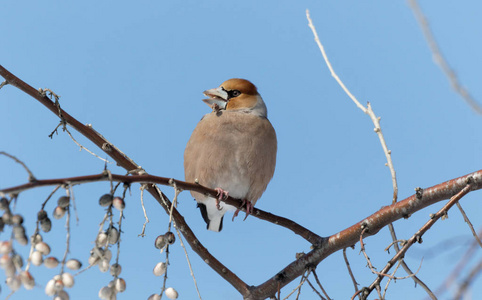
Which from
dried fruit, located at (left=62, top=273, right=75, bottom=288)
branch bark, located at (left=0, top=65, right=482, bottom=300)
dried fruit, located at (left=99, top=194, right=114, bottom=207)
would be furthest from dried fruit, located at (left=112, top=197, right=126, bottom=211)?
branch bark, located at (left=0, top=65, right=482, bottom=300)

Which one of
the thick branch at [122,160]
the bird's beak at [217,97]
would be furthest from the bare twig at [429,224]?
the bird's beak at [217,97]

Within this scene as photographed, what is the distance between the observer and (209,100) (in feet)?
13.2

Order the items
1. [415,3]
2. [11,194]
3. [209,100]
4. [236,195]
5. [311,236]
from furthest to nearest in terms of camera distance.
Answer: [209,100] < [236,195] < [311,236] < [415,3] < [11,194]

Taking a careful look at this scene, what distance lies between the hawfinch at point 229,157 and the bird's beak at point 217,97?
0.09m

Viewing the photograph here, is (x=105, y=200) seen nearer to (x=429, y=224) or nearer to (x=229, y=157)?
(x=429, y=224)

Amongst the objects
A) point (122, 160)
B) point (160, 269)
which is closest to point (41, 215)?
point (160, 269)

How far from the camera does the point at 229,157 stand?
3.51 m

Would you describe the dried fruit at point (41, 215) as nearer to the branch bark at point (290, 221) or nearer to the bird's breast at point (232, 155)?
the branch bark at point (290, 221)

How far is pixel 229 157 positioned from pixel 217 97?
729 mm

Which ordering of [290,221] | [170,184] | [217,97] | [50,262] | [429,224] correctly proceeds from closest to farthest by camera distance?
[50,262] < [170,184] < [429,224] < [290,221] < [217,97]

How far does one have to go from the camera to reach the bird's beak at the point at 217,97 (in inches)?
158

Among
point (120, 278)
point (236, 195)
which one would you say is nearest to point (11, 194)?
point (120, 278)

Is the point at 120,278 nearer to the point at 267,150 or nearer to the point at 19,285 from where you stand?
the point at 19,285

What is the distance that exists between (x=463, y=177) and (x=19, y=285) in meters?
1.96
